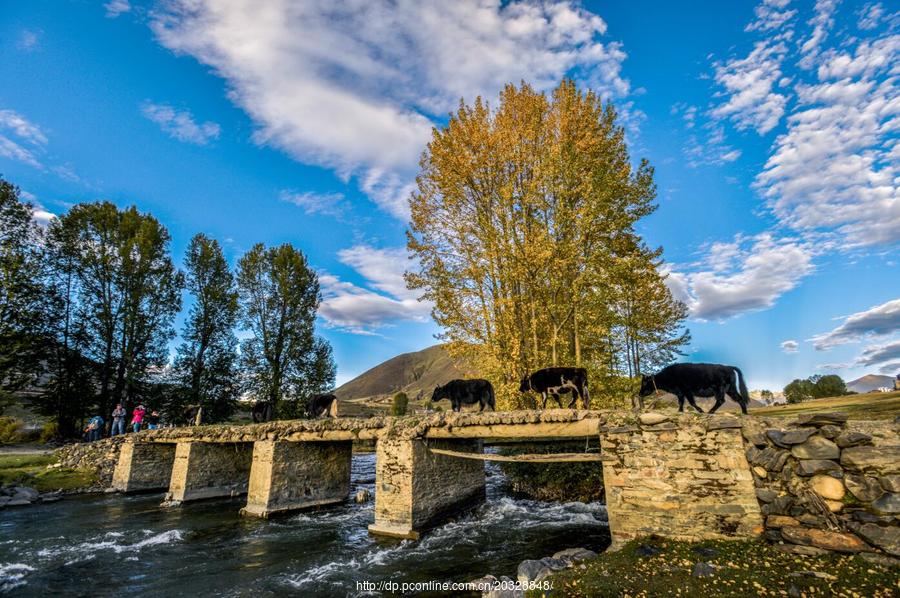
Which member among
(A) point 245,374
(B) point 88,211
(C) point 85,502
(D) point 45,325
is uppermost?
(B) point 88,211

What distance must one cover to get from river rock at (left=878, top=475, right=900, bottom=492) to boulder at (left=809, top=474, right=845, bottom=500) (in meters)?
0.52

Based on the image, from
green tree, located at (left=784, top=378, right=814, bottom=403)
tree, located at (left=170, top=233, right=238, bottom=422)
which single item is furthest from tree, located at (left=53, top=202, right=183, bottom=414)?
green tree, located at (left=784, top=378, right=814, bottom=403)

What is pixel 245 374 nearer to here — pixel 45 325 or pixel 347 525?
pixel 45 325

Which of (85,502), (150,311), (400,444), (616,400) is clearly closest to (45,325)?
(150,311)

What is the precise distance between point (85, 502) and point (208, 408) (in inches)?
500

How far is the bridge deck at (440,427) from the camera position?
9.70 meters

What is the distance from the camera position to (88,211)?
1083 inches

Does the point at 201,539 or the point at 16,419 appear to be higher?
the point at 16,419

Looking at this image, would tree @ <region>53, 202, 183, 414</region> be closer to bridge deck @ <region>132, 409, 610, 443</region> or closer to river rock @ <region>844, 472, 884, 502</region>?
bridge deck @ <region>132, 409, 610, 443</region>

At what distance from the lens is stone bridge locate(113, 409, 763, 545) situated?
7773 millimetres

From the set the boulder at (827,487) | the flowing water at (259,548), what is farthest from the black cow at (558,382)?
the boulder at (827,487)

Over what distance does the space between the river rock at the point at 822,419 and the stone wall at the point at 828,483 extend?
0.04ft

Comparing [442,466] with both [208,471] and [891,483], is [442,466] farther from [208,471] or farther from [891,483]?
[208,471]

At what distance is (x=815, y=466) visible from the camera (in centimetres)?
689
